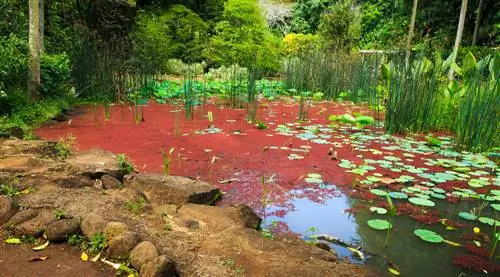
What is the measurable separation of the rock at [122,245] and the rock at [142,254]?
0.03m

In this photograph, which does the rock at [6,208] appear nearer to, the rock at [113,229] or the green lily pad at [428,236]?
the rock at [113,229]

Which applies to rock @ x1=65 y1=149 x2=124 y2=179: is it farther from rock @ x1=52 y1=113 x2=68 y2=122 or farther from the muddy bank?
rock @ x1=52 y1=113 x2=68 y2=122

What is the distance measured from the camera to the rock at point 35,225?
60.9 inches

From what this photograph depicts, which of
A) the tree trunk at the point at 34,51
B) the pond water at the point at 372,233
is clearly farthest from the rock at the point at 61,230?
the tree trunk at the point at 34,51

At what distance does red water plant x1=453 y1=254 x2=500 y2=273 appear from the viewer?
1.54m

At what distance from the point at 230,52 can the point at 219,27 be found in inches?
21.3

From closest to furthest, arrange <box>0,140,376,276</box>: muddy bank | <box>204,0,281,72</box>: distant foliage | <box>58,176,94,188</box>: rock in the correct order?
<box>0,140,376,276</box>: muddy bank
<box>58,176,94,188</box>: rock
<box>204,0,281,72</box>: distant foliage

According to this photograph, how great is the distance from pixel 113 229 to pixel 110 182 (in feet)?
1.85

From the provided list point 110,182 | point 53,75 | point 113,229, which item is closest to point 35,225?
point 113,229

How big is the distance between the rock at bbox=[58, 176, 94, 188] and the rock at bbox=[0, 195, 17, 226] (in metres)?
0.26

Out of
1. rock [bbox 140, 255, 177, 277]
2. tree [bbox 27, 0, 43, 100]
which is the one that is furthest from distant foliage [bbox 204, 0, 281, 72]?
rock [bbox 140, 255, 177, 277]

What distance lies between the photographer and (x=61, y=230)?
152cm

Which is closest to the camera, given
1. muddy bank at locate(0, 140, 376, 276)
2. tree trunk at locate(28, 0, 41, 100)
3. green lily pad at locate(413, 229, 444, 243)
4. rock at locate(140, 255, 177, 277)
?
rock at locate(140, 255, 177, 277)

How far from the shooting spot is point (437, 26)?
12.6m
